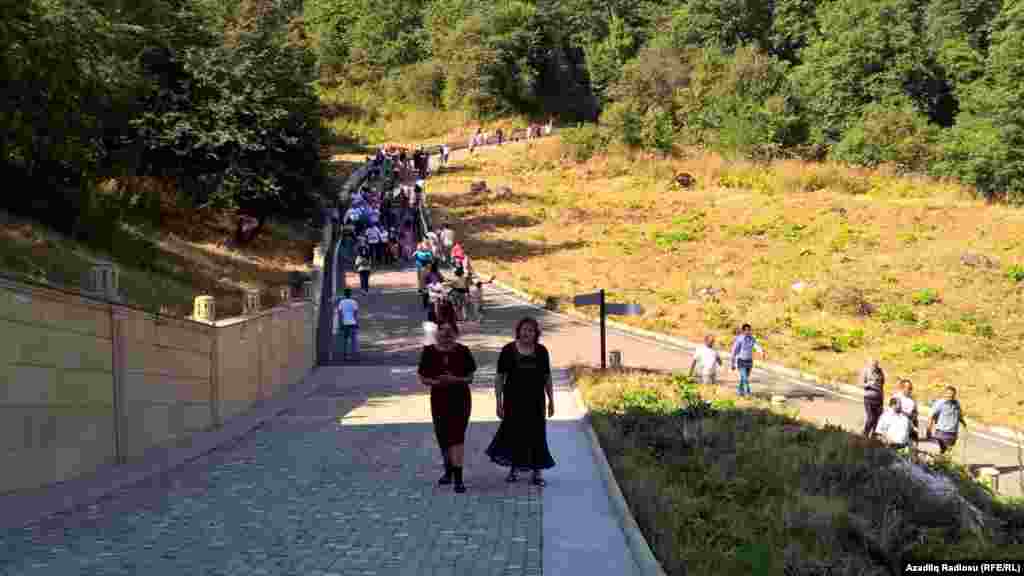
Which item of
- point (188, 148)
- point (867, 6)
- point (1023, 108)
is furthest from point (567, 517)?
point (867, 6)

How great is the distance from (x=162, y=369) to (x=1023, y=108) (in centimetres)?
6398

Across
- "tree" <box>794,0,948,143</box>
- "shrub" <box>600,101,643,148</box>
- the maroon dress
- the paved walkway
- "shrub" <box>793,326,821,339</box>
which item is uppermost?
"tree" <box>794,0,948,143</box>

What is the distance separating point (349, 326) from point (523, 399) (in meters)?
12.8

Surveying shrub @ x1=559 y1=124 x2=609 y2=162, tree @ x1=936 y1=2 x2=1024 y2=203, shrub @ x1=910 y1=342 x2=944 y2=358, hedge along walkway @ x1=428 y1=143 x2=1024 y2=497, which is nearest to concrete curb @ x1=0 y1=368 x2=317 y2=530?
hedge along walkway @ x1=428 y1=143 x2=1024 y2=497

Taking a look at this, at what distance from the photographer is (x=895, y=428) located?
15.0 m

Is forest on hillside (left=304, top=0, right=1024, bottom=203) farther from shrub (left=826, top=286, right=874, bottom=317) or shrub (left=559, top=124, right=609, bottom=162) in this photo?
shrub (left=826, top=286, right=874, bottom=317)

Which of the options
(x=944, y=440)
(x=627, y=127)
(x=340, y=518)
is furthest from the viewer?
(x=627, y=127)

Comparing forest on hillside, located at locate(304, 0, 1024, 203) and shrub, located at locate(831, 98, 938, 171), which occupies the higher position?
forest on hillside, located at locate(304, 0, 1024, 203)

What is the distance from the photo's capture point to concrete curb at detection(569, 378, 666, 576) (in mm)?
6530

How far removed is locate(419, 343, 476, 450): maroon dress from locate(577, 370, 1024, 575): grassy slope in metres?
1.59

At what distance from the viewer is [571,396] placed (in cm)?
1650

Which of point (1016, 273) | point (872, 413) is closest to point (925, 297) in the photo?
point (1016, 273)

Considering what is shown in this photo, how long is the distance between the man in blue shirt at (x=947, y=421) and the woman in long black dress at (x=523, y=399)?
8.45m

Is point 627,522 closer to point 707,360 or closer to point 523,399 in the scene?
point 523,399
